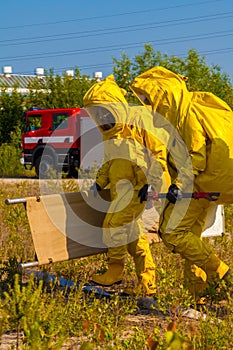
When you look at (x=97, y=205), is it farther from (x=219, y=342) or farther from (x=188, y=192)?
(x=219, y=342)

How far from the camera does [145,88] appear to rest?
554 cm

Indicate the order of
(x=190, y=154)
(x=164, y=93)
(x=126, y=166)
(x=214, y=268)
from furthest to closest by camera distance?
(x=126, y=166) → (x=214, y=268) → (x=164, y=93) → (x=190, y=154)

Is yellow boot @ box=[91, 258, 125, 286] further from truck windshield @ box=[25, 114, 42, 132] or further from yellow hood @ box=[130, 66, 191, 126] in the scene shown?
truck windshield @ box=[25, 114, 42, 132]

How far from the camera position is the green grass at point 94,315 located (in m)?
3.41

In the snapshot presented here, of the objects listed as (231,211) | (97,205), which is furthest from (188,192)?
(231,211)

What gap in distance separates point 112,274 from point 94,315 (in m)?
1.55

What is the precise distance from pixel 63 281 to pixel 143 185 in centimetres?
105

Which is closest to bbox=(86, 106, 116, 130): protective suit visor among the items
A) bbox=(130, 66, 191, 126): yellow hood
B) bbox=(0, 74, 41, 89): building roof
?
bbox=(130, 66, 191, 126): yellow hood

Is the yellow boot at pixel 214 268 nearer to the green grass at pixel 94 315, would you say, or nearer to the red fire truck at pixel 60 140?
the green grass at pixel 94 315

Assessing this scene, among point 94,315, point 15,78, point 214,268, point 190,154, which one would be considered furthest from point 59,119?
point 15,78

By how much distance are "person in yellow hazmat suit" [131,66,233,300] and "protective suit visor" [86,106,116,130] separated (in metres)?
0.40

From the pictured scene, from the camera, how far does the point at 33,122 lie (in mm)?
23641

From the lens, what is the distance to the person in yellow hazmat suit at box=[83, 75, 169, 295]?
5918 mm

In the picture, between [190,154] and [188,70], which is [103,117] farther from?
[188,70]
